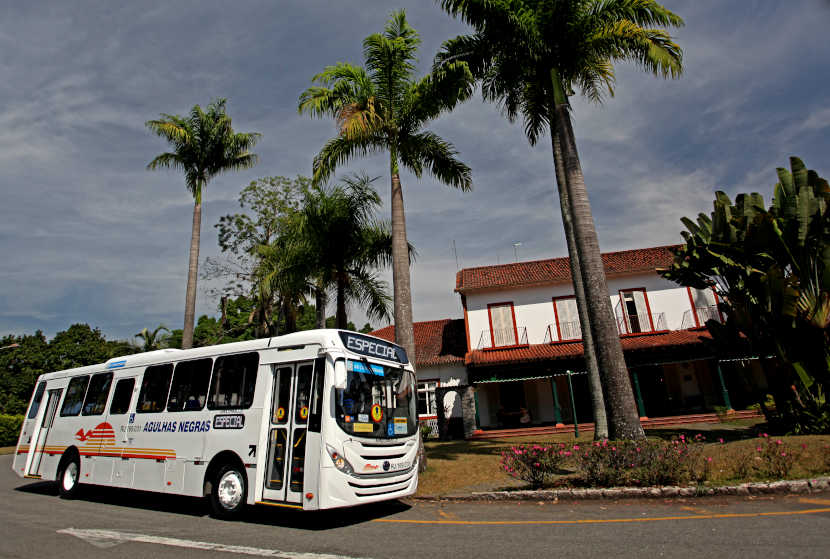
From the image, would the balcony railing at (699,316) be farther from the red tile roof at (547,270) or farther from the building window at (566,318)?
the building window at (566,318)

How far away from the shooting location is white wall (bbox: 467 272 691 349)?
24.2 m

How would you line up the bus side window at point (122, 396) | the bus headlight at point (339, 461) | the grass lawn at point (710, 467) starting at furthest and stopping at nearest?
the bus side window at point (122, 396) → the grass lawn at point (710, 467) → the bus headlight at point (339, 461)

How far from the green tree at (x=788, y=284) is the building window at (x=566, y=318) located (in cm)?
1054

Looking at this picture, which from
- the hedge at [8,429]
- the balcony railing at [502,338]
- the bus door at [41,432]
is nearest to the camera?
the bus door at [41,432]

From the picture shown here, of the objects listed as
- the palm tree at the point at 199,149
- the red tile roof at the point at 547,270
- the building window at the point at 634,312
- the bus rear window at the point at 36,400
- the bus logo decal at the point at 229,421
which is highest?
the palm tree at the point at 199,149

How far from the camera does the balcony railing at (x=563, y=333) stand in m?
24.5

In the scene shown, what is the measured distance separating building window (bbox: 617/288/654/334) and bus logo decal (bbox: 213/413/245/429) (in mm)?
21252

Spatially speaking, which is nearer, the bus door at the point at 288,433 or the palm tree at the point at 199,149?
the bus door at the point at 288,433

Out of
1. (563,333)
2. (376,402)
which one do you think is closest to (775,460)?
(376,402)

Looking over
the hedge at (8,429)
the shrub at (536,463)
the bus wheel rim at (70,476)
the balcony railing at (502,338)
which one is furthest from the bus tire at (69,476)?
the hedge at (8,429)

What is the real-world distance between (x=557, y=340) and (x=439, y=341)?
7041 millimetres

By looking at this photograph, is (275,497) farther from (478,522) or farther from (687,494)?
(687,494)

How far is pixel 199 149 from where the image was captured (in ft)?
72.8

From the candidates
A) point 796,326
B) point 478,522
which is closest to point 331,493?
point 478,522
